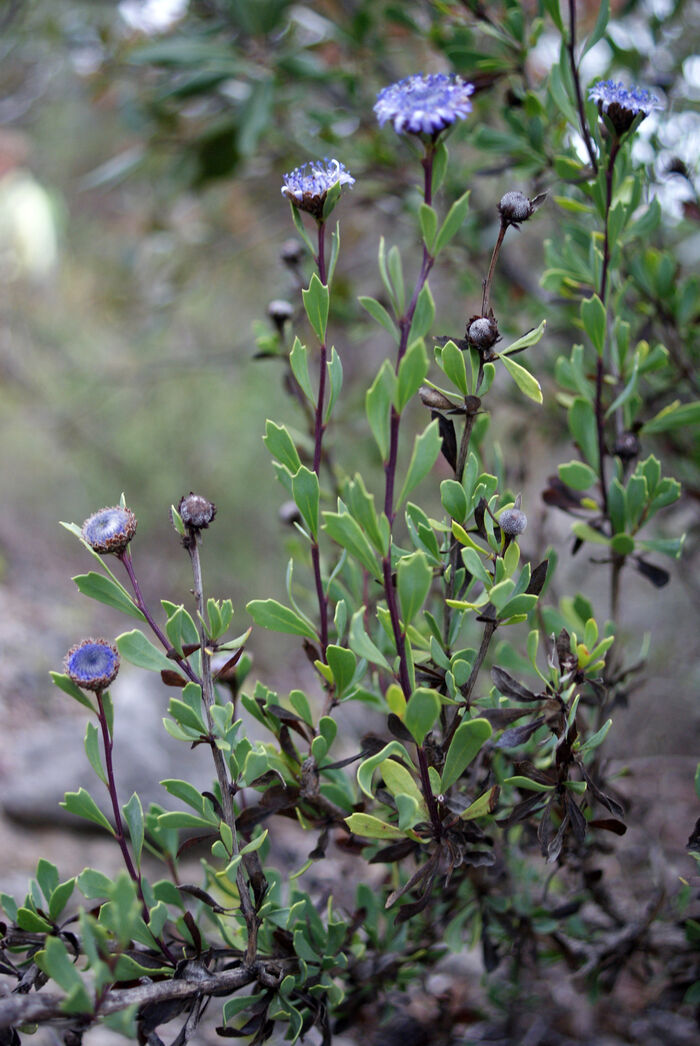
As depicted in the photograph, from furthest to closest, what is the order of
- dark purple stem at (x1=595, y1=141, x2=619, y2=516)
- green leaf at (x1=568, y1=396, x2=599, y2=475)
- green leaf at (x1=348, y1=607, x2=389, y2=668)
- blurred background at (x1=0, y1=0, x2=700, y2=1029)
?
1. blurred background at (x1=0, y1=0, x2=700, y2=1029)
2. green leaf at (x1=568, y1=396, x2=599, y2=475)
3. dark purple stem at (x1=595, y1=141, x2=619, y2=516)
4. green leaf at (x1=348, y1=607, x2=389, y2=668)

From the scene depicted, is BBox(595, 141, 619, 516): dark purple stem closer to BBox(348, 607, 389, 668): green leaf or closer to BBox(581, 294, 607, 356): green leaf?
BBox(581, 294, 607, 356): green leaf

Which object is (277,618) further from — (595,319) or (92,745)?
(595,319)

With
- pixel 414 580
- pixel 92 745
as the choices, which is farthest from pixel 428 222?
pixel 92 745

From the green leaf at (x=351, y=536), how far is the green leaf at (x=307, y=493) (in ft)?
0.18

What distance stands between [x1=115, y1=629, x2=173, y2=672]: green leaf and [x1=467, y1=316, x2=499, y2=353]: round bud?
1.04 feet

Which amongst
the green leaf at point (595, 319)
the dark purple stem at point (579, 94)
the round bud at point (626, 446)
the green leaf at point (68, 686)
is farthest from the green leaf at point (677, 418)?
the green leaf at point (68, 686)

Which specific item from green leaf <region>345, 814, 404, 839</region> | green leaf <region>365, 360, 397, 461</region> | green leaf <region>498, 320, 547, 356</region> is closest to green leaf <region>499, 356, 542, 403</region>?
green leaf <region>498, 320, 547, 356</region>

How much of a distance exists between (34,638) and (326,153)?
A: 74.1 inches

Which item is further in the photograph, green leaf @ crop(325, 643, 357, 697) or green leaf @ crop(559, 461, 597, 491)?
green leaf @ crop(559, 461, 597, 491)

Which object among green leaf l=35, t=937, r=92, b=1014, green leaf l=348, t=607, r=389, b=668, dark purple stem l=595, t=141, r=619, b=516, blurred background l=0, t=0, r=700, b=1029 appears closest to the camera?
green leaf l=35, t=937, r=92, b=1014

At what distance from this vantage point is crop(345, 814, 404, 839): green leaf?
1.88 feet

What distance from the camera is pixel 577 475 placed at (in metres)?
0.77

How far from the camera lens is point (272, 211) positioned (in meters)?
2.53

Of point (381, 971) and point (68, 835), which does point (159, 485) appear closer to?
point (68, 835)
